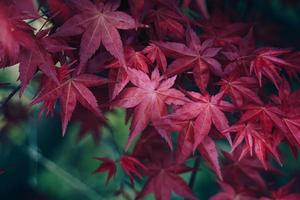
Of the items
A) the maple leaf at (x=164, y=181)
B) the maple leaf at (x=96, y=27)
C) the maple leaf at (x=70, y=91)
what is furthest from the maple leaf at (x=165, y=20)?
the maple leaf at (x=164, y=181)

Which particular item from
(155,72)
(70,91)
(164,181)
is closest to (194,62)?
(155,72)

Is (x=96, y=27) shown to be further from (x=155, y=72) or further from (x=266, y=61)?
(x=266, y=61)

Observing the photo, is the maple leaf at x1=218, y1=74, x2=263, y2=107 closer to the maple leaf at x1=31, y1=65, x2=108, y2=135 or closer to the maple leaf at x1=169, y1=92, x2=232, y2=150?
the maple leaf at x1=169, y1=92, x2=232, y2=150

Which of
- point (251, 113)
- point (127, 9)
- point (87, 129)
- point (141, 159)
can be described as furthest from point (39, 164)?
point (251, 113)

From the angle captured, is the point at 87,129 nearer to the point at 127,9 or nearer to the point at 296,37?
the point at 127,9

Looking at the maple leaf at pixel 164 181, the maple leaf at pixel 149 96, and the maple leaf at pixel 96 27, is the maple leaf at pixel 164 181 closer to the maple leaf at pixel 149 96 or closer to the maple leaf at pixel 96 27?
the maple leaf at pixel 149 96
